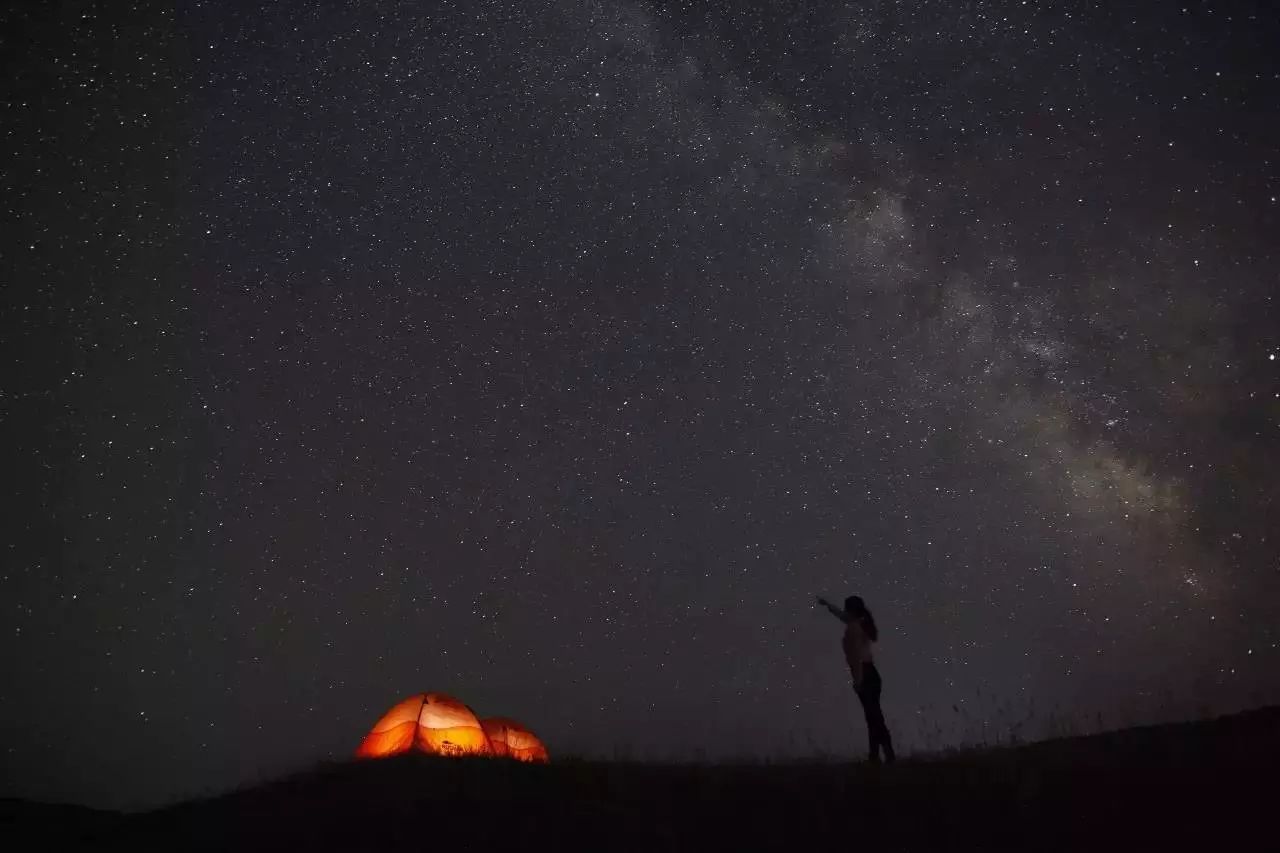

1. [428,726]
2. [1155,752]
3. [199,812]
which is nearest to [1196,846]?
[1155,752]

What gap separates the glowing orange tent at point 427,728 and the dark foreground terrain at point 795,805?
4.68 metres

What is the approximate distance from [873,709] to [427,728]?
360 inches

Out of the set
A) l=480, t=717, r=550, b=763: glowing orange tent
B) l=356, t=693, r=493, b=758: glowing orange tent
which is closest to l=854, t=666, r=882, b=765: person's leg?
l=356, t=693, r=493, b=758: glowing orange tent

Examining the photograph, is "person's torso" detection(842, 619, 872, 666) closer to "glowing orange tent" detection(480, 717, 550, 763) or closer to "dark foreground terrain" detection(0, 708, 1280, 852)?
"dark foreground terrain" detection(0, 708, 1280, 852)

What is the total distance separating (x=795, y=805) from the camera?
762cm

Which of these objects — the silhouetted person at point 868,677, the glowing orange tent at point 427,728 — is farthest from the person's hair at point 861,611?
the glowing orange tent at point 427,728

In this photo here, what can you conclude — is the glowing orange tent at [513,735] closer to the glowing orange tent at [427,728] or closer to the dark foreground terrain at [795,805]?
the glowing orange tent at [427,728]

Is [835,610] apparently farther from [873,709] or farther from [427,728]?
[427,728]

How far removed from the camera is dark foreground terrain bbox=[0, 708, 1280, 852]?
6.35 metres

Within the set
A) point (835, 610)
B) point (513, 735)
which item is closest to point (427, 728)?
point (513, 735)

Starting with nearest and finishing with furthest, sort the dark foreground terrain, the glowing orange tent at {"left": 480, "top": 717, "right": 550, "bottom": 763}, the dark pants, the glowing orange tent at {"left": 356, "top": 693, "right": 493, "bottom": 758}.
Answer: the dark foreground terrain → the dark pants → the glowing orange tent at {"left": 356, "top": 693, "right": 493, "bottom": 758} → the glowing orange tent at {"left": 480, "top": 717, "right": 550, "bottom": 763}

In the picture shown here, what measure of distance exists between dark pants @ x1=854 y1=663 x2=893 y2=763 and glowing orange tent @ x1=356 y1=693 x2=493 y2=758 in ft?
26.0

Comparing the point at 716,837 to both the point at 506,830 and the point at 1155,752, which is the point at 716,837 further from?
the point at 1155,752

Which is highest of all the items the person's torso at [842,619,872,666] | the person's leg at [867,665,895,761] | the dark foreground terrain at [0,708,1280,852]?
the person's torso at [842,619,872,666]
